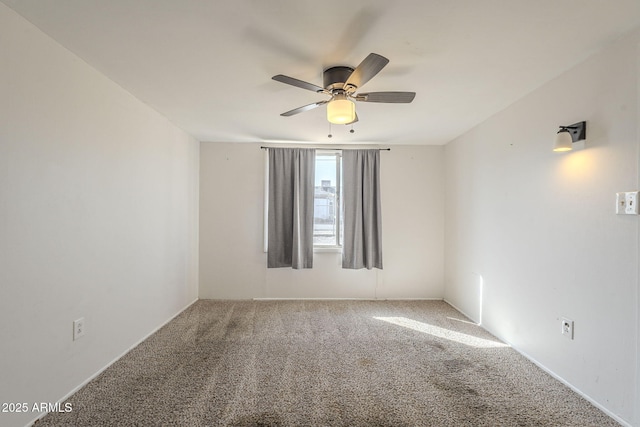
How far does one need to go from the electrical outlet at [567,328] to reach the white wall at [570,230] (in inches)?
1.6

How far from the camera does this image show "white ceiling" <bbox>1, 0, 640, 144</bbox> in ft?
5.05

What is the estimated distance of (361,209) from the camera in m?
4.36

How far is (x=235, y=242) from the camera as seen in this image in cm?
436

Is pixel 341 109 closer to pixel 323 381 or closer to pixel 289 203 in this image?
pixel 323 381

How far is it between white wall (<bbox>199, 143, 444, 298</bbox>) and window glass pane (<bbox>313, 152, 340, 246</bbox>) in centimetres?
27

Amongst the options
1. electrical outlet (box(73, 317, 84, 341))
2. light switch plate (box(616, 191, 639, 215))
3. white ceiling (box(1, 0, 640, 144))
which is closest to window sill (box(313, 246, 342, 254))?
white ceiling (box(1, 0, 640, 144))

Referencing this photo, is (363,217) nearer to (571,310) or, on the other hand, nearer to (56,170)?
(571,310)

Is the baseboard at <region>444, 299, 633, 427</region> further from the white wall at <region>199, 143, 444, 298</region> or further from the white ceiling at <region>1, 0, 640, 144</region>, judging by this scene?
the white ceiling at <region>1, 0, 640, 144</region>

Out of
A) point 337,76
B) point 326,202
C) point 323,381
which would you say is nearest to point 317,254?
point 326,202

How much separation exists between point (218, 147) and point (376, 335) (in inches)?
127

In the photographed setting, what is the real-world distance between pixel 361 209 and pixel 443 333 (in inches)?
74.5

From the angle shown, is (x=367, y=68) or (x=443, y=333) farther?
(x=443, y=333)

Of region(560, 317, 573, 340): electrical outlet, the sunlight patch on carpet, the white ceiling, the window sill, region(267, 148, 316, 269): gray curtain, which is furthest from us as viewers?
the window sill

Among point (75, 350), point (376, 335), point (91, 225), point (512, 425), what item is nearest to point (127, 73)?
point (91, 225)
